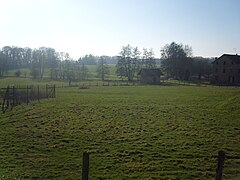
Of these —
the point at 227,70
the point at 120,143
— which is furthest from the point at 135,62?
the point at 120,143

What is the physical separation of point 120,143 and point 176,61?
8345 centimetres

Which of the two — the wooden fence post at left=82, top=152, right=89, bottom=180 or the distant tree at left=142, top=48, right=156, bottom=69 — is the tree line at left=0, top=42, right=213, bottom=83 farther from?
the wooden fence post at left=82, top=152, right=89, bottom=180

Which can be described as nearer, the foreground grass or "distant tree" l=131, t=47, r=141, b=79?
the foreground grass

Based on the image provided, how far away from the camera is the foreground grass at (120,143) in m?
12.3

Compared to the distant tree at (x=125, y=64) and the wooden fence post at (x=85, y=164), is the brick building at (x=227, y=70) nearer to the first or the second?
the distant tree at (x=125, y=64)

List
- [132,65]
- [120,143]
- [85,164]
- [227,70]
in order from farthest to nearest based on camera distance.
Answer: [132,65]
[227,70]
[120,143]
[85,164]

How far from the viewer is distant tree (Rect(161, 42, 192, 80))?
96.1 meters

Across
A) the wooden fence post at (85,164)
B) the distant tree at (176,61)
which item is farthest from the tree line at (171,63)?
the wooden fence post at (85,164)

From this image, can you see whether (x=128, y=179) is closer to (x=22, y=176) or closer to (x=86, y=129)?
(x=22, y=176)

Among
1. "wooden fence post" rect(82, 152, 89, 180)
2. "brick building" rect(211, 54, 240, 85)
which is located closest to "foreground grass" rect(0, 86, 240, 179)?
"wooden fence post" rect(82, 152, 89, 180)

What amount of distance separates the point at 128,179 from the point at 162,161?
261 cm

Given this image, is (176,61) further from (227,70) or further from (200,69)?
(227,70)

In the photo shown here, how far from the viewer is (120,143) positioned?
16.6 meters

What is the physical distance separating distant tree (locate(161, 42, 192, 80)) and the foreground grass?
230 ft
